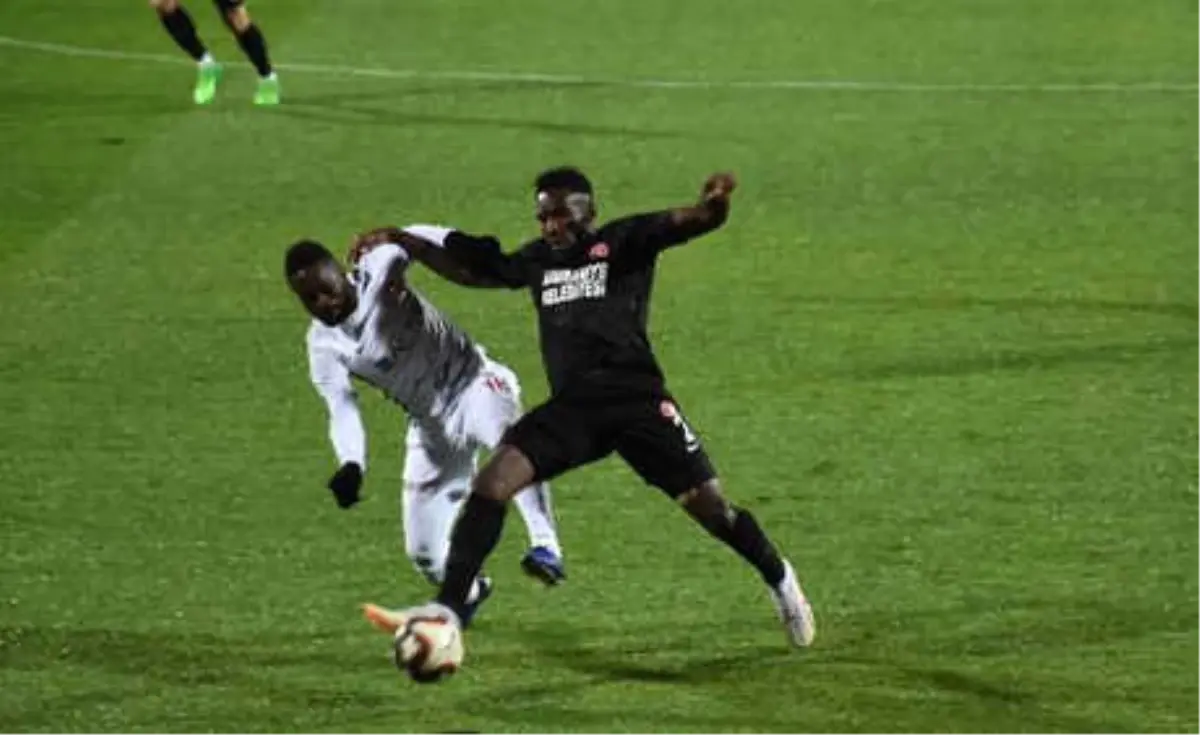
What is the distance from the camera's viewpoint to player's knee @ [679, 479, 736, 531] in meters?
10.5

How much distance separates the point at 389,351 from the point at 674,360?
4.44m

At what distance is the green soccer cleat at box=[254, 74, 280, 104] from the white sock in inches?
451

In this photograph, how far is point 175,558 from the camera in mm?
12328

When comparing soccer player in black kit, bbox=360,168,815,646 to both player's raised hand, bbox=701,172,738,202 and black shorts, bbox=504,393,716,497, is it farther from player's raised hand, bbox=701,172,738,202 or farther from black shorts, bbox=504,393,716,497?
player's raised hand, bbox=701,172,738,202

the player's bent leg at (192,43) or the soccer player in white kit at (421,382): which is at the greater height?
the soccer player in white kit at (421,382)

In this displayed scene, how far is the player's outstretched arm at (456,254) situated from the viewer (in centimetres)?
1087

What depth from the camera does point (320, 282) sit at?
1072 centimetres

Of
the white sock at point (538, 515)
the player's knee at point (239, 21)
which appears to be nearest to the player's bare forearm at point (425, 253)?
the white sock at point (538, 515)

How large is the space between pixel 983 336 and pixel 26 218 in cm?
664

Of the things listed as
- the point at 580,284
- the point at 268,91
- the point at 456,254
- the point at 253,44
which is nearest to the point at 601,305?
the point at 580,284

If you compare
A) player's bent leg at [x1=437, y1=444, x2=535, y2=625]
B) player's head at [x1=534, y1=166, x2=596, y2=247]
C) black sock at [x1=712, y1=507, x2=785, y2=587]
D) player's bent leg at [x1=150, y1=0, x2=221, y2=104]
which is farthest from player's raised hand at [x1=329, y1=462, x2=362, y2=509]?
player's bent leg at [x1=150, y1=0, x2=221, y2=104]

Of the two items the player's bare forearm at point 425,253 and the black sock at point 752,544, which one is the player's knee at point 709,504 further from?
the player's bare forearm at point 425,253

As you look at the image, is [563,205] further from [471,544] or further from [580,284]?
[471,544]

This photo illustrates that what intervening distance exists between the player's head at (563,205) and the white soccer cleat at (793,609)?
1.50 metres
